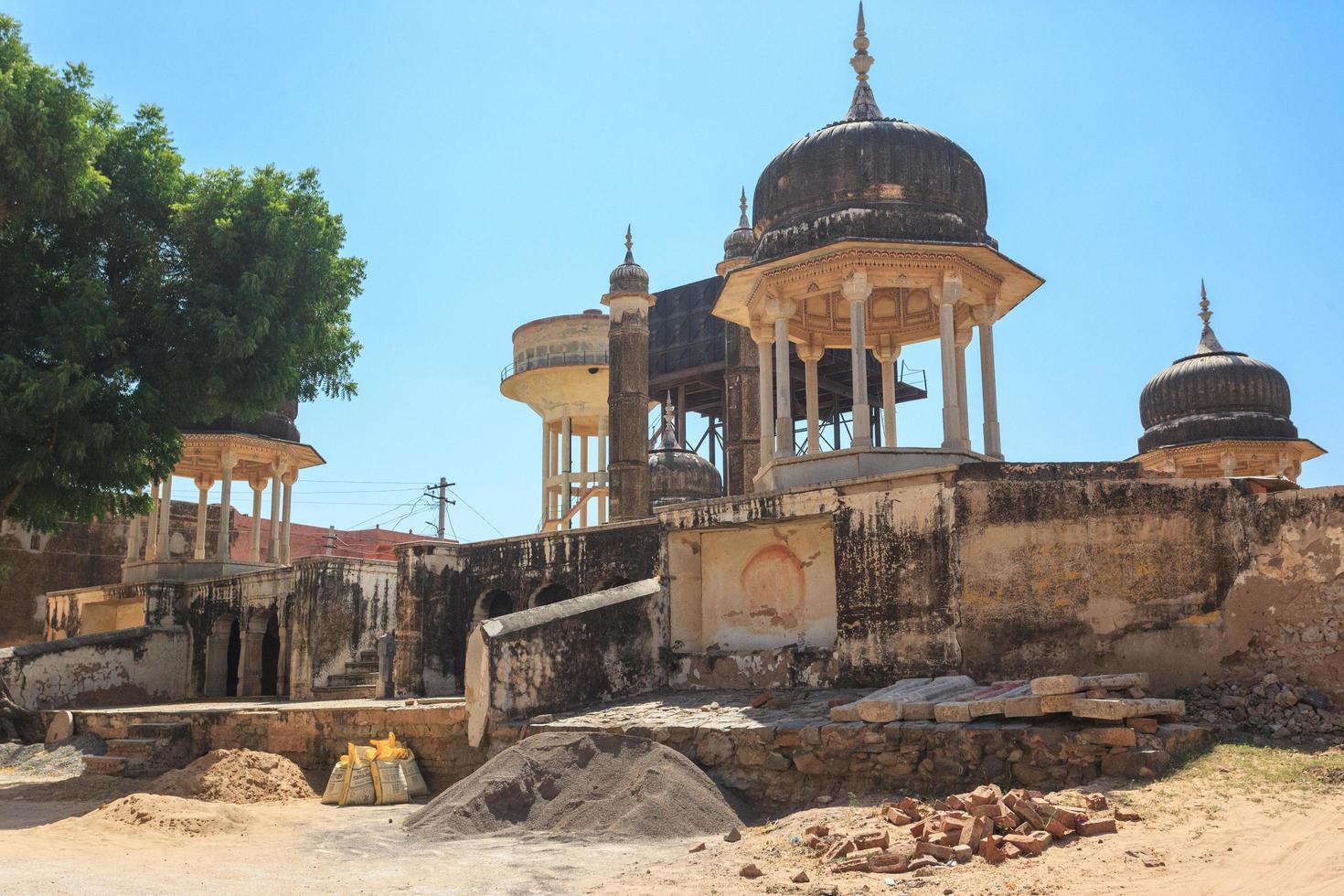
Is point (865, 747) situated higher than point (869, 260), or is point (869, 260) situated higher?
point (869, 260)

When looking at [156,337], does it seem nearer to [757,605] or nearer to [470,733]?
[470,733]

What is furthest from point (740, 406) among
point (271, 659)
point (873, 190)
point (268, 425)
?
point (268, 425)

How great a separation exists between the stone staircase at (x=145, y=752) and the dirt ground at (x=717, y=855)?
3841 millimetres

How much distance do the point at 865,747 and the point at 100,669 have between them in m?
18.5

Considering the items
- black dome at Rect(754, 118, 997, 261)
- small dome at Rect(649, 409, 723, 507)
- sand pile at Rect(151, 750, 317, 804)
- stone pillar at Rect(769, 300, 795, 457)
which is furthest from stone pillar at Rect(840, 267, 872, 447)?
small dome at Rect(649, 409, 723, 507)

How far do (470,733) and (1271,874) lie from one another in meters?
9.21

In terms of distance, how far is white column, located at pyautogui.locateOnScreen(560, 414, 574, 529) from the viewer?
3106cm

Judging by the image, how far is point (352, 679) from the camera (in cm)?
2273

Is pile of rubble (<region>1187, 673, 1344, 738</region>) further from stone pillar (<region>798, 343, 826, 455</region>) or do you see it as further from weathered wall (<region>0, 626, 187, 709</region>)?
weathered wall (<region>0, 626, 187, 709</region>)

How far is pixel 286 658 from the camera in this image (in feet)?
80.2

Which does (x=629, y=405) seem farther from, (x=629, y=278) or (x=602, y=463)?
(x=602, y=463)

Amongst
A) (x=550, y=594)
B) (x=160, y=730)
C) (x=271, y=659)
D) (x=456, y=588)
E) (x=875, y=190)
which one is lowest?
(x=160, y=730)

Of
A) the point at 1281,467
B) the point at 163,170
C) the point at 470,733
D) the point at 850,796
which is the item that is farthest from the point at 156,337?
the point at 1281,467

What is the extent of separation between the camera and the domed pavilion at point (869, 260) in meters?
15.6
